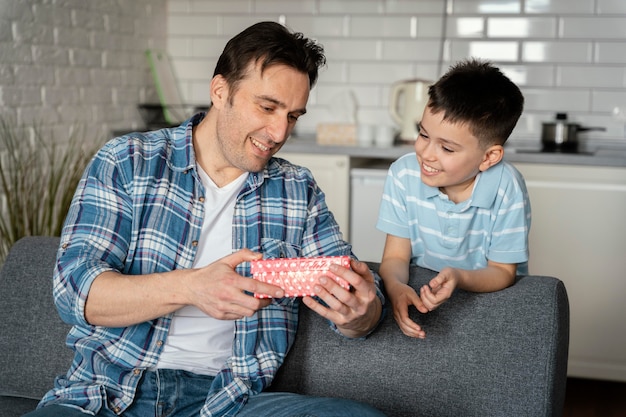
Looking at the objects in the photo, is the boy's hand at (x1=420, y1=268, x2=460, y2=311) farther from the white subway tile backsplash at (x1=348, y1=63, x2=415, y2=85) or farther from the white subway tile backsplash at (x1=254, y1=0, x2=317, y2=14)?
the white subway tile backsplash at (x1=254, y1=0, x2=317, y2=14)

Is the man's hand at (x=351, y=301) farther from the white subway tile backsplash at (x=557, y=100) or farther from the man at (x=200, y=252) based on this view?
the white subway tile backsplash at (x=557, y=100)

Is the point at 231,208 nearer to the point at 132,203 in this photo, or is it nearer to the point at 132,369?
the point at 132,203

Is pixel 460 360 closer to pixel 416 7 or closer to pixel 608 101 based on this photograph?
pixel 608 101

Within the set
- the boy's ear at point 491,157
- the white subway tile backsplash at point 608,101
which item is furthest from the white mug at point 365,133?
the boy's ear at point 491,157

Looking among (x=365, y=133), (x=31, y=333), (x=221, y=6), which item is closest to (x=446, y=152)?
(x=31, y=333)

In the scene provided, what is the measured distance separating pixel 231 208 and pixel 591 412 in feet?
7.03

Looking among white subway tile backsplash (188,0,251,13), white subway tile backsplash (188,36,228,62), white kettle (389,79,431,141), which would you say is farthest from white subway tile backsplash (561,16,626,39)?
white subway tile backsplash (188,36,228,62)

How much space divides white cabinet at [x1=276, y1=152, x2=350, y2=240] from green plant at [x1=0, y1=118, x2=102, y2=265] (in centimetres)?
100

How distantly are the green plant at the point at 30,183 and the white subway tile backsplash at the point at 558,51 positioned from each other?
216 cm

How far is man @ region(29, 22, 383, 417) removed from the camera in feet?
5.56

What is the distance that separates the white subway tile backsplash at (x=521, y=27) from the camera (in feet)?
13.1

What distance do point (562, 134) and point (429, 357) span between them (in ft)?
7.14

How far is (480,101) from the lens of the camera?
207 centimetres

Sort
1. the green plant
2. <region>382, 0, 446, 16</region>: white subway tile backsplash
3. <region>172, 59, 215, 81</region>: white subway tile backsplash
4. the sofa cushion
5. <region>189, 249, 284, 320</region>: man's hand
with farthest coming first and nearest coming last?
1. <region>172, 59, 215, 81</region>: white subway tile backsplash
2. <region>382, 0, 446, 16</region>: white subway tile backsplash
3. the green plant
4. the sofa cushion
5. <region>189, 249, 284, 320</region>: man's hand
